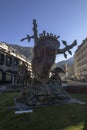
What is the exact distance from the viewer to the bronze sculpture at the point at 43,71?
13.6 m

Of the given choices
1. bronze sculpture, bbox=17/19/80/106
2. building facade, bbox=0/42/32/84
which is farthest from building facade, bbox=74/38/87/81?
bronze sculpture, bbox=17/19/80/106

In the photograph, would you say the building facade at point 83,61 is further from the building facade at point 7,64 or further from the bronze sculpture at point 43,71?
the bronze sculpture at point 43,71

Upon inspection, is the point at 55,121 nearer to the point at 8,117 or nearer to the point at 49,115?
the point at 49,115

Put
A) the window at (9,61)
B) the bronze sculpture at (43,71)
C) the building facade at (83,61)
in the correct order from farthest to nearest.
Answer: the building facade at (83,61)
the window at (9,61)
the bronze sculpture at (43,71)

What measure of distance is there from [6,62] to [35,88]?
3235 centimetres

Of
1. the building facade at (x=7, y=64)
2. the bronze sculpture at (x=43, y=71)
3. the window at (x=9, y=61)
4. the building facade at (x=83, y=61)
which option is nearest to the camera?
the bronze sculpture at (x=43, y=71)

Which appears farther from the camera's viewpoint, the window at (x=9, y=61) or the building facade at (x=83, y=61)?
the building facade at (x=83, y=61)

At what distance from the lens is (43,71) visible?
1373 cm

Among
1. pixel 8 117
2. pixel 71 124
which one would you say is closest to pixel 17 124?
pixel 8 117

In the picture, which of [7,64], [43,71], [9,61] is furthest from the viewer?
[9,61]

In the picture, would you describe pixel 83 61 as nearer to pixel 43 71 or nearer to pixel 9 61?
pixel 9 61


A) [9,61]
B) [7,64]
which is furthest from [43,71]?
[9,61]

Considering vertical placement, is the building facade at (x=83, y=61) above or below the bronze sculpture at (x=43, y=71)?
above

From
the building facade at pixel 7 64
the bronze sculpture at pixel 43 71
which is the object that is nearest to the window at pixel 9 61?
the building facade at pixel 7 64
